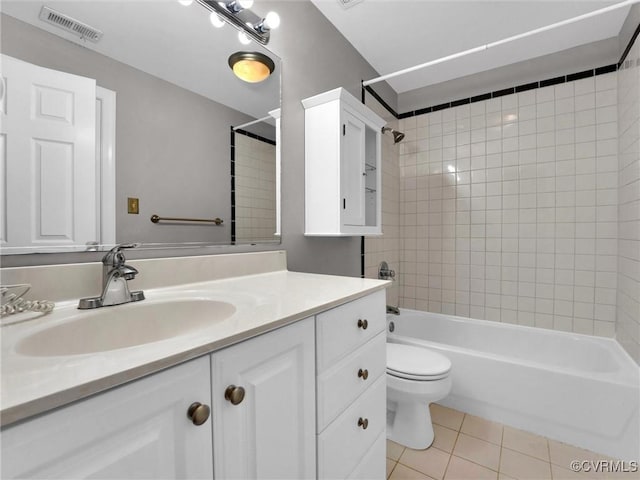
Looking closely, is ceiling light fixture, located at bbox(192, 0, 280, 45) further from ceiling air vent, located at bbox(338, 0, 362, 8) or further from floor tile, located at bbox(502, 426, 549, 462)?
floor tile, located at bbox(502, 426, 549, 462)

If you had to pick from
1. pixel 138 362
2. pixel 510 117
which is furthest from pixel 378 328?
pixel 510 117

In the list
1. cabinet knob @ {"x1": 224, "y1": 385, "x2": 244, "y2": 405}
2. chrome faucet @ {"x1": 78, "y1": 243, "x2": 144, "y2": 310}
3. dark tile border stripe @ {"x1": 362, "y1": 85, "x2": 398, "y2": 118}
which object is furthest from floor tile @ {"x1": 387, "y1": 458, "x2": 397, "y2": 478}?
dark tile border stripe @ {"x1": 362, "y1": 85, "x2": 398, "y2": 118}

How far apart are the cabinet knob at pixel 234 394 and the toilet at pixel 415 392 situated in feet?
4.00

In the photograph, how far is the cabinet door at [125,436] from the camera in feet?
1.11

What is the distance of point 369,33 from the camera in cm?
198

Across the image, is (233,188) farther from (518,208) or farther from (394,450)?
(518,208)

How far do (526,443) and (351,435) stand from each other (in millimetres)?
1279

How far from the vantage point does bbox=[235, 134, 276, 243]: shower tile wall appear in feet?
4.19

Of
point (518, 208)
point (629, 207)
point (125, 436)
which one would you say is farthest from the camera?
point (518, 208)

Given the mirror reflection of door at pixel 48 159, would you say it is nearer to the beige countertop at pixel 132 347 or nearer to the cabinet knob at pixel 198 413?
the beige countertop at pixel 132 347

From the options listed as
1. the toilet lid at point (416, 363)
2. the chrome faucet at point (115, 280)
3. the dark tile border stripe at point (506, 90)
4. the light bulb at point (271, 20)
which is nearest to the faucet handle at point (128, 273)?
the chrome faucet at point (115, 280)

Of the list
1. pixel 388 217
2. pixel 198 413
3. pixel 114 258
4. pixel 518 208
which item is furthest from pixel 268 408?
pixel 518 208

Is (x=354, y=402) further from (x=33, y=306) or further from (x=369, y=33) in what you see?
(x=369, y=33)

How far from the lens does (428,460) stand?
147cm
